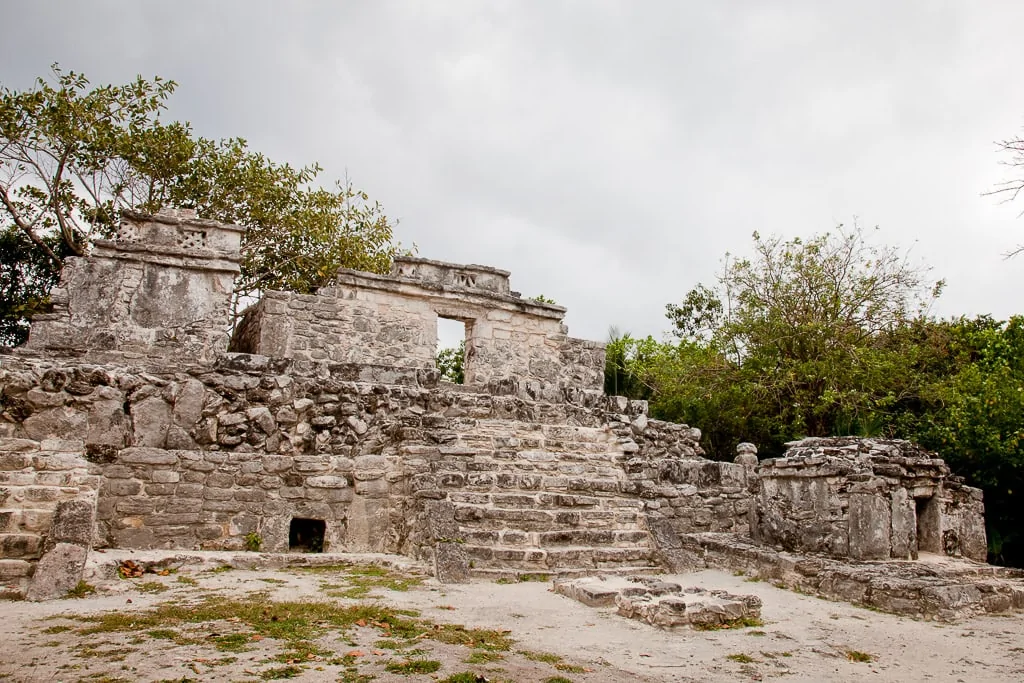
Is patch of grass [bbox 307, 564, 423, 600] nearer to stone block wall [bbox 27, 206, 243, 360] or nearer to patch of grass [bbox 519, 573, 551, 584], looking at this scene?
patch of grass [bbox 519, 573, 551, 584]

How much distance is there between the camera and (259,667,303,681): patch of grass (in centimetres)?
323

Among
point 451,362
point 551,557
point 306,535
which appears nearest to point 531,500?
point 551,557

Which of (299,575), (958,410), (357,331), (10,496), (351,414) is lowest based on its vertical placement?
(299,575)

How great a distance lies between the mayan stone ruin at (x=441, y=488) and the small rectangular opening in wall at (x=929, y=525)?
1 cm

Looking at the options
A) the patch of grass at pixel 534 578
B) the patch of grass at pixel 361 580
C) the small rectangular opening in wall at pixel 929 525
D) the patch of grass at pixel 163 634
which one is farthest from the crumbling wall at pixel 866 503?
the patch of grass at pixel 163 634

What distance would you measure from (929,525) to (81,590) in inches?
283

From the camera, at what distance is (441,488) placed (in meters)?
6.89

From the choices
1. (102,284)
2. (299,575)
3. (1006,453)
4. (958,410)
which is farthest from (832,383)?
(102,284)

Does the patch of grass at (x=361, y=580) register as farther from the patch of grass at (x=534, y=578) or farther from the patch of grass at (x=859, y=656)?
the patch of grass at (x=859, y=656)

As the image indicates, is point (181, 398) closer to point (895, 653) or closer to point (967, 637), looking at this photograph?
point (895, 653)

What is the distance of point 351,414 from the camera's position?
7.82m

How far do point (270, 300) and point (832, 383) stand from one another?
10.2m

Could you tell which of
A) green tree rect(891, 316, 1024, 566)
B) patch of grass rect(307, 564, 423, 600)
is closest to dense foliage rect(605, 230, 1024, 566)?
green tree rect(891, 316, 1024, 566)

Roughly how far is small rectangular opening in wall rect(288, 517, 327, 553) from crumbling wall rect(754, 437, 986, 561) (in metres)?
4.48
